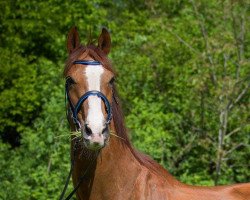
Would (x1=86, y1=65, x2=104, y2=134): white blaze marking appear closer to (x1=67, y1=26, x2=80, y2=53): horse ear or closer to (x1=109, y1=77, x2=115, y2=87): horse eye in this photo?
(x1=109, y1=77, x2=115, y2=87): horse eye

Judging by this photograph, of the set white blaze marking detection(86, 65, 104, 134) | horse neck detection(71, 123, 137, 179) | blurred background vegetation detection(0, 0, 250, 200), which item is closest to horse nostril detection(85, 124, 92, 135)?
white blaze marking detection(86, 65, 104, 134)

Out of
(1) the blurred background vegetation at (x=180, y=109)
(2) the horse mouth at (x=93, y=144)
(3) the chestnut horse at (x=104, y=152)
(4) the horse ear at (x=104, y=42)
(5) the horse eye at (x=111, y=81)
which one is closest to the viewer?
(2) the horse mouth at (x=93, y=144)

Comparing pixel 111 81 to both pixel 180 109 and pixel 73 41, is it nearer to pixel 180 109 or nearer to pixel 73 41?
pixel 73 41

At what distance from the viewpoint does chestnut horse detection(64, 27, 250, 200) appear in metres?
3.31

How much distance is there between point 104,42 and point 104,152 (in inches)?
29.2

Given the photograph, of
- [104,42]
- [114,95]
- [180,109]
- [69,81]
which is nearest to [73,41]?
[104,42]

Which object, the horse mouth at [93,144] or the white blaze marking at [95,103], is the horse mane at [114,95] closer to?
the white blaze marking at [95,103]

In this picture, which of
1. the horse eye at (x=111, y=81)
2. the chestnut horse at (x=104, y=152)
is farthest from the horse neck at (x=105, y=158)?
the horse eye at (x=111, y=81)

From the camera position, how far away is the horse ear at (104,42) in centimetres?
364

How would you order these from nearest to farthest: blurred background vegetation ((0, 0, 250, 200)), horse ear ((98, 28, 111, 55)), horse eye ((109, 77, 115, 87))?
horse eye ((109, 77, 115, 87)) < horse ear ((98, 28, 111, 55)) < blurred background vegetation ((0, 0, 250, 200))

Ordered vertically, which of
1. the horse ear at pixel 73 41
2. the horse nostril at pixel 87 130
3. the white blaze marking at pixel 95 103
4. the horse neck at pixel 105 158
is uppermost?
the horse ear at pixel 73 41

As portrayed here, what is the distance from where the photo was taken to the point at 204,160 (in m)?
7.88

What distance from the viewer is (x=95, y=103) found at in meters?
3.21

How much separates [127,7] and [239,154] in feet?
31.7
